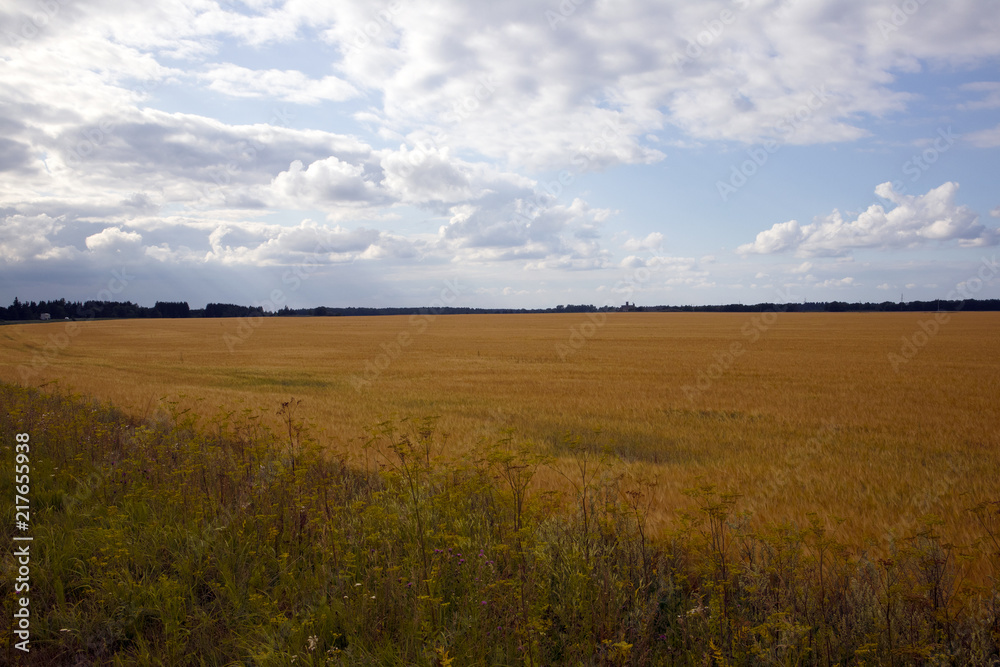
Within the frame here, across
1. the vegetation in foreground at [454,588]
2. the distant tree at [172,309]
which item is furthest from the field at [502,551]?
the distant tree at [172,309]

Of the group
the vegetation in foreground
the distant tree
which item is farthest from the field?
the distant tree

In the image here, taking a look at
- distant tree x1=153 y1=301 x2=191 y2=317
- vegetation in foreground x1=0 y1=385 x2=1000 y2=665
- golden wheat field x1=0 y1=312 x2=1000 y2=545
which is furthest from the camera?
distant tree x1=153 y1=301 x2=191 y2=317

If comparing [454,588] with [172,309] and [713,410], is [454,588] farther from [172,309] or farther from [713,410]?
[172,309]

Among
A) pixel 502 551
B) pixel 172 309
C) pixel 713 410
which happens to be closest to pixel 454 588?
pixel 502 551

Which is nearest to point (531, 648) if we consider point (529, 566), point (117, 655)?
point (529, 566)

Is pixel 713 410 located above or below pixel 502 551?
below

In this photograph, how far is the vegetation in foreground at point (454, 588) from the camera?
13.0 feet

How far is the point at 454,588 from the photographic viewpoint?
476 centimetres

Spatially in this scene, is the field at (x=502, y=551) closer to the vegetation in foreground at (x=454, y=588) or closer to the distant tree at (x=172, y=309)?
the vegetation in foreground at (x=454, y=588)

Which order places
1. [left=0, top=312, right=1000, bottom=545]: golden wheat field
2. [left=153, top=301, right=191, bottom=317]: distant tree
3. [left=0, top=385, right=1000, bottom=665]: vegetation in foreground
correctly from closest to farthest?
1. [left=0, top=385, right=1000, bottom=665]: vegetation in foreground
2. [left=0, top=312, right=1000, bottom=545]: golden wheat field
3. [left=153, top=301, right=191, bottom=317]: distant tree

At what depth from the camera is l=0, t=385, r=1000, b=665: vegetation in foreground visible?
3963mm

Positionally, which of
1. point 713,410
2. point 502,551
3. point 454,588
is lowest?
point 713,410

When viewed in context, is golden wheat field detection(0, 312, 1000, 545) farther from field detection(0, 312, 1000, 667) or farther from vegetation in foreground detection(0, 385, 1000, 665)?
vegetation in foreground detection(0, 385, 1000, 665)

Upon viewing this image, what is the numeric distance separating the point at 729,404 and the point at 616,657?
52.6 feet
